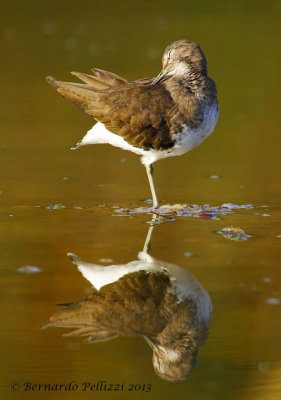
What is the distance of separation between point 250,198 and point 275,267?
72.0 inches

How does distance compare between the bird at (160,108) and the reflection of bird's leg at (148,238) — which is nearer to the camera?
the reflection of bird's leg at (148,238)

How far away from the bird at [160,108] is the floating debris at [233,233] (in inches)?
34.2

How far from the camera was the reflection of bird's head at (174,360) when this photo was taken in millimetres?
4523

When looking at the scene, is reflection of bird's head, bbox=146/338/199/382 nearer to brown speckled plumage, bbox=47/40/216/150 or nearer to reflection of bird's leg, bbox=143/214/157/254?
reflection of bird's leg, bbox=143/214/157/254

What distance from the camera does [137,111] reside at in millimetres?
7590

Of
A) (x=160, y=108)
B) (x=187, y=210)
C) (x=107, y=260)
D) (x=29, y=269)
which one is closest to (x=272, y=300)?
(x=107, y=260)

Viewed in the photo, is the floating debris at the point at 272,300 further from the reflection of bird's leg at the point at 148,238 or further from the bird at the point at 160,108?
the bird at the point at 160,108

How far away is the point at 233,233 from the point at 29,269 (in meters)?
1.74

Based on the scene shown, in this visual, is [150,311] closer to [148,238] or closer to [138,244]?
[138,244]

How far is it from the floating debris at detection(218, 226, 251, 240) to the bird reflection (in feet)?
2.89

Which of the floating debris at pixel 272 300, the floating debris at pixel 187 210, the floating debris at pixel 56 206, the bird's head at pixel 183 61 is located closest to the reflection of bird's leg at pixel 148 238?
the floating debris at pixel 187 210

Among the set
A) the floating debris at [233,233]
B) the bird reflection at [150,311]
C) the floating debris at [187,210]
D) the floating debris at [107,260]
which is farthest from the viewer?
the floating debris at [187,210]

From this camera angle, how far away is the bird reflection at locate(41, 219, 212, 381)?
474cm

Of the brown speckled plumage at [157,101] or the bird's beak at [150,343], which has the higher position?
the brown speckled plumage at [157,101]
